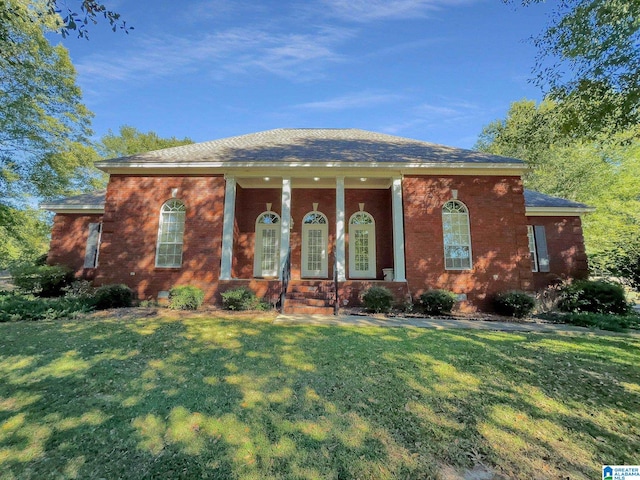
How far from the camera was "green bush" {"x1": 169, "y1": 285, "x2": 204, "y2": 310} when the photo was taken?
876 cm

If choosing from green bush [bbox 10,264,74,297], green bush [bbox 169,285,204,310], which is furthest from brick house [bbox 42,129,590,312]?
green bush [bbox 10,264,74,297]

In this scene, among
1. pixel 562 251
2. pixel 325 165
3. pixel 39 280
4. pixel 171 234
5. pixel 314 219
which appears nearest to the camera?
pixel 325 165

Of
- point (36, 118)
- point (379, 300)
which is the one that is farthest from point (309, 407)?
point (36, 118)

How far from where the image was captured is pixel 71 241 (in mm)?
12742

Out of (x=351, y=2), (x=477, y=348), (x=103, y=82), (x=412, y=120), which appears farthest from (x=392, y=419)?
(x=412, y=120)

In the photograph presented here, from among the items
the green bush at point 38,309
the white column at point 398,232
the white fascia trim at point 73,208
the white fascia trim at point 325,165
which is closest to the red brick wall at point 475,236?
the white column at point 398,232

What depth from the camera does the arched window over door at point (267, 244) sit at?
1177 cm

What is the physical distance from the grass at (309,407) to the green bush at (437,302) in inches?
130

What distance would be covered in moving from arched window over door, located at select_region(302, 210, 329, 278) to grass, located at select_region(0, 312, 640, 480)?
20.8 ft

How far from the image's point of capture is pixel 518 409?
312 cm

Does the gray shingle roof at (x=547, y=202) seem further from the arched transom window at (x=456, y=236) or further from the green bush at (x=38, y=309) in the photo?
the green bush at (x=38, y=309)

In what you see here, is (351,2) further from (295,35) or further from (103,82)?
(103,82)

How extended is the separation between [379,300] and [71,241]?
43.4 feet

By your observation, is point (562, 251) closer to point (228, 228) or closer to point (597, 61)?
point (597, 61)
